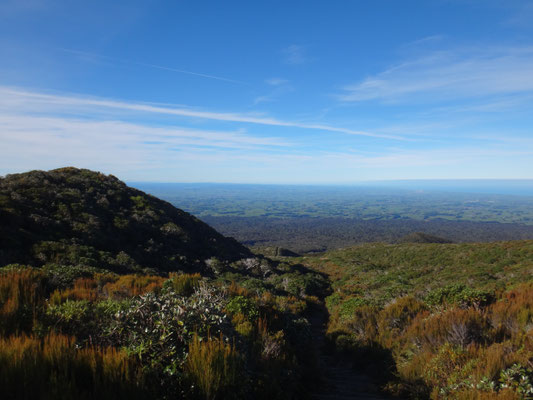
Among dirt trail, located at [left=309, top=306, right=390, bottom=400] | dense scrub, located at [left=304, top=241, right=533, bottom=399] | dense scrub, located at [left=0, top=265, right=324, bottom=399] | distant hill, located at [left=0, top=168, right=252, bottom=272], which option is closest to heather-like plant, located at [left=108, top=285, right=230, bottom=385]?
dense scrub, located at [left=0, top=265, right=324, bottom=399]

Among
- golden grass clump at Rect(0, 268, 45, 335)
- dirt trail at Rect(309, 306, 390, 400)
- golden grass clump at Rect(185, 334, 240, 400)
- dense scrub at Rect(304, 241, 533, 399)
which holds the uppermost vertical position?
golden grass clump at Rect(0, 268, 45, 335)

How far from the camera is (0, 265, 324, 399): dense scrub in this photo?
2.77 m

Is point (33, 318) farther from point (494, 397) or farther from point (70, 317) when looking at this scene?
point (494, 397)

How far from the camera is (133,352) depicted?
11.1ft

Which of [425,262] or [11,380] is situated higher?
[11,380]

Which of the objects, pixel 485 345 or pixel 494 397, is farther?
pixel 485 345

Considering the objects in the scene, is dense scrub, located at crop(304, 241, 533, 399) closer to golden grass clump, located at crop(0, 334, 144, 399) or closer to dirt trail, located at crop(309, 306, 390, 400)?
dirt trail, located at crop(309, 306, 390, 400)

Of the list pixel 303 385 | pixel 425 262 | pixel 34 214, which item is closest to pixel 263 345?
pixel 303 385

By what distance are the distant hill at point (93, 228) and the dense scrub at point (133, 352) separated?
9229mm

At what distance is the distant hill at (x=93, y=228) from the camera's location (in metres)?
13.7

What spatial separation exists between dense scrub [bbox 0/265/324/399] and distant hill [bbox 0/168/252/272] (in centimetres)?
923

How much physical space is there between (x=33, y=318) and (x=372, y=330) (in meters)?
8.45

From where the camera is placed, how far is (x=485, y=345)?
17.6 feet

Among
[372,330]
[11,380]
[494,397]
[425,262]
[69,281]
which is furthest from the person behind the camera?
[425,262]
